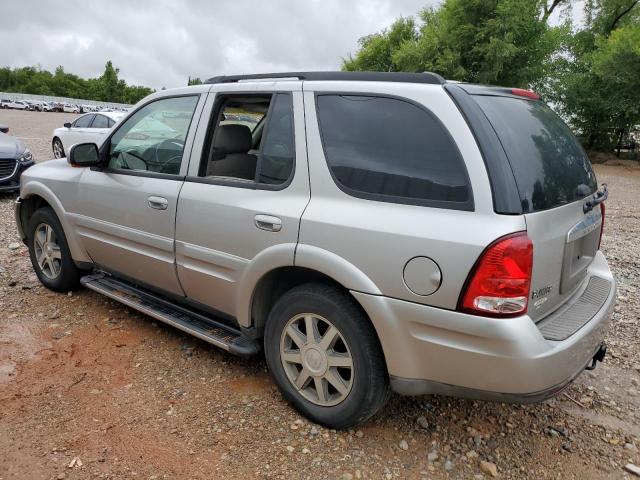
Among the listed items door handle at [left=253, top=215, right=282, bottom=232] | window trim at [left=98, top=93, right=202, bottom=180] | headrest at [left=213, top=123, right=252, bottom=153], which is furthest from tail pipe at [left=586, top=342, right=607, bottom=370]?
window trim at [left=98, top=93, right=202, bottom=180]

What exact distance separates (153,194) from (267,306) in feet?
3.77

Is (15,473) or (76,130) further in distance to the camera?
(76,130)

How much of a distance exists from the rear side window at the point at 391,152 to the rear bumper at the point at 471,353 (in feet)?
1.67

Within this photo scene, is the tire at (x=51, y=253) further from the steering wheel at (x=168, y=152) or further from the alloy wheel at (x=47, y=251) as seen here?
the steering wheel at (x=168, y=152)

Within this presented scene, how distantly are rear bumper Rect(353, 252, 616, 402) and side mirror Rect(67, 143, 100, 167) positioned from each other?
2.51m

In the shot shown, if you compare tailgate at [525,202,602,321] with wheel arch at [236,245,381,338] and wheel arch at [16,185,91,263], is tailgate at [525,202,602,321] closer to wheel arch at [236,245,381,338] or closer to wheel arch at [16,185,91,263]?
wheel arch at [236,245,381,338]

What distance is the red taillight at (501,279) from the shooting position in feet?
6.91

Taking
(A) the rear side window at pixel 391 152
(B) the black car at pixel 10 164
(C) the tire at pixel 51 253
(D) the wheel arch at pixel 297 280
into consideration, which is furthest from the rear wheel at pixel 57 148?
(A) the rear side window at pixel 391 152

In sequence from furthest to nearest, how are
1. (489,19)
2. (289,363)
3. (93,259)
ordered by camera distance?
(489,19), (93,259), (289,363)

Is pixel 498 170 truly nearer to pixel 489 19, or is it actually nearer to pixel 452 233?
pixel 452 233

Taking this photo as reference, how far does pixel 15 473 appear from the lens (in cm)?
243

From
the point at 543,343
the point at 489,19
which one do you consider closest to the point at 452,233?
the point at 543,343

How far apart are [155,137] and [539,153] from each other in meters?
2.59

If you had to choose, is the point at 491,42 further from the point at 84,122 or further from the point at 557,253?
the point at 557,253
